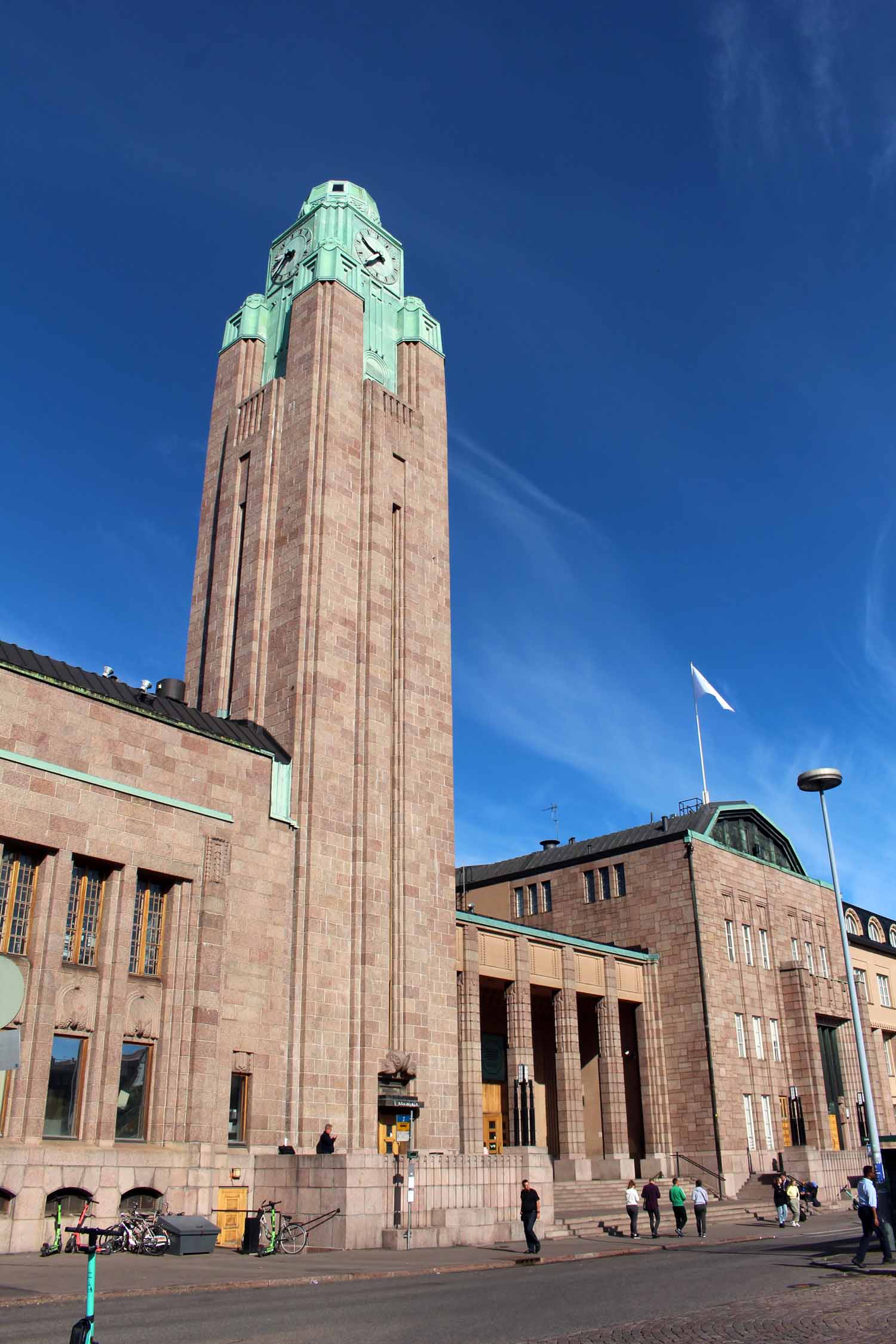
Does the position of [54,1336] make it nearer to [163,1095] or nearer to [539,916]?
[163,1095]

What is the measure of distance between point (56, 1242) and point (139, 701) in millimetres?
12942

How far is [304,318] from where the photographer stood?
3972cm

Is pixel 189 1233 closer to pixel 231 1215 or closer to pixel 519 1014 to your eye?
pixel 231 1215

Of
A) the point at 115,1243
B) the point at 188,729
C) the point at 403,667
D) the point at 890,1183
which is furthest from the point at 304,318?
the point at 890,1183

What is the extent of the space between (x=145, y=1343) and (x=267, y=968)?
1794 centimetres

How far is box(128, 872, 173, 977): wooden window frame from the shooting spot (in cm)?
2738

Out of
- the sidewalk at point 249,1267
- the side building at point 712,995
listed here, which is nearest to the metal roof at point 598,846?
the side building at point 712,995

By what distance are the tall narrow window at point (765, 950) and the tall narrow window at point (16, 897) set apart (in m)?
37.8

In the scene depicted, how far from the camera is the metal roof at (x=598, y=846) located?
52250 millimetres

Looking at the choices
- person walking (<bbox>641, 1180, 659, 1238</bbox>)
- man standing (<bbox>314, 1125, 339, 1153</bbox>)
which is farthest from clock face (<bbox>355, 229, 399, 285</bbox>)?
person walking (<bbox>641, 1180, 659, 1238</bbox>)

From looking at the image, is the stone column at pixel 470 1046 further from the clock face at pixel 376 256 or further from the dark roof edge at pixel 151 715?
the clock face at pixel 376 256

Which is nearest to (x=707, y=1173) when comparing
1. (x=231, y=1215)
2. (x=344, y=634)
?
(x=231, y=1215)

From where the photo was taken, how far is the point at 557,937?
147 feet

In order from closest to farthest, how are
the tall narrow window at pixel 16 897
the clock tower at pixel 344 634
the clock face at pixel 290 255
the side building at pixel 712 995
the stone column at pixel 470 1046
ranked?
the tall narrow window at pixel 16 897, the clock tower at pixel 344 634, the stone column at pixel 470 1046, the clock face at pixel 290 255, the side building at pixel 712 995
